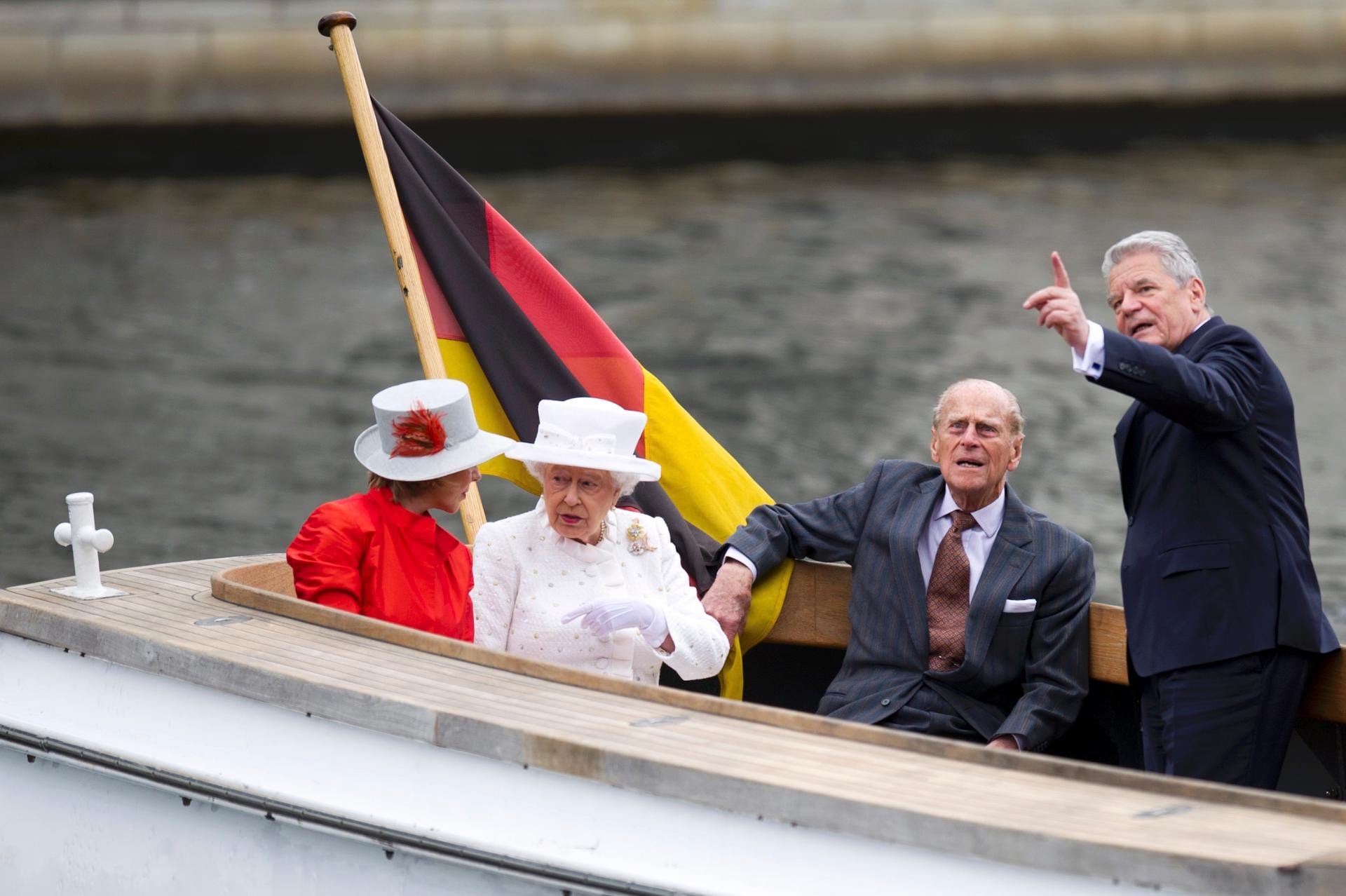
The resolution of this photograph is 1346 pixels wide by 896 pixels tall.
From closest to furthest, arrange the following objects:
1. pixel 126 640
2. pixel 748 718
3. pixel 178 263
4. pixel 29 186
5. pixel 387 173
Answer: pixel 748 718, pixel 126 640, pixel 387 173, pixel 178 263, pixel 29 186

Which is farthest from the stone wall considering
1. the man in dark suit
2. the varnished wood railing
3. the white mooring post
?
the man in dark suit

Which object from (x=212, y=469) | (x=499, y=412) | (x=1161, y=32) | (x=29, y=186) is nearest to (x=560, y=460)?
(x=499, y=412)

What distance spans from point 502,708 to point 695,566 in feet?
4.18

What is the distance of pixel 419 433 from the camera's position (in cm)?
361

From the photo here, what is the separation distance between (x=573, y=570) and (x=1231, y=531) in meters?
1.36

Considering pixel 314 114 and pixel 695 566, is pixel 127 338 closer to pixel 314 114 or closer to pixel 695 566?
pixel 314 114

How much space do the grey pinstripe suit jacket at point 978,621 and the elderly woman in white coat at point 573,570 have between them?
438 millimetres

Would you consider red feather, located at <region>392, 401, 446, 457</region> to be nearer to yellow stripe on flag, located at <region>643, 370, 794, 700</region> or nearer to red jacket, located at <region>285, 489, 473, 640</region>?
red jacket, located at <region>285, 489, 473, 640</region>

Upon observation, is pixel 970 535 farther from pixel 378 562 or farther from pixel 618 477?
pixel 378 562

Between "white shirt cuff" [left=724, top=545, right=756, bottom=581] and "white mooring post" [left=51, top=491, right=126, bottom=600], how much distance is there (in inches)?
55.4

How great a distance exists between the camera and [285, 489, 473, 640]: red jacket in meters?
3.59

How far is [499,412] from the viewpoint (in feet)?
15.6

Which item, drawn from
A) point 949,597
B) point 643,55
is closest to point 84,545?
point 949,597

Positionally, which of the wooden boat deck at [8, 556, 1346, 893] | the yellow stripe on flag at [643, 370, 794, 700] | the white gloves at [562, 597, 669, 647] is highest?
the yellow stripe on flag at [643, 370, 794, 700]
